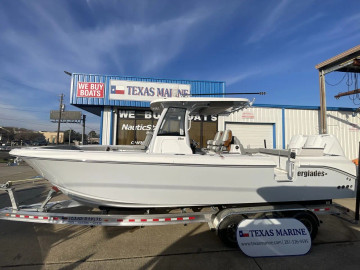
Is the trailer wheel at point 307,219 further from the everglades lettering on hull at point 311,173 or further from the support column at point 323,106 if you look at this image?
the support column at point 323,106

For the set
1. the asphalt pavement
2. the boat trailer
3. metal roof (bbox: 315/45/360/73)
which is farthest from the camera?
metal roof (bbox: 315/45/360/73)

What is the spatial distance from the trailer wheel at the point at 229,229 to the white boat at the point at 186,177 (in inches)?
10.9

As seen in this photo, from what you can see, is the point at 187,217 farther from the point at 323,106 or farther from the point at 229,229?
the point at 323,106

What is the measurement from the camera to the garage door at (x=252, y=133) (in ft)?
31.8

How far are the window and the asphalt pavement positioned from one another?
1.73 metres

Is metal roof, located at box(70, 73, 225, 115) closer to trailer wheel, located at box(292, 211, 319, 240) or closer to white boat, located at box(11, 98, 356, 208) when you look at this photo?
white boat, located at box(11, 98, 356, 208)

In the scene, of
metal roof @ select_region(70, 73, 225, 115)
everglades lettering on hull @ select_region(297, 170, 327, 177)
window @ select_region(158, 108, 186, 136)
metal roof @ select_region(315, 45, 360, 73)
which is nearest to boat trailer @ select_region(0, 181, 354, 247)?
everglades lettering on hull @ select_region(297, 170, 327, 177)

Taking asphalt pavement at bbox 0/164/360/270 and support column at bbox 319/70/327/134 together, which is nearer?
asphalt pavement at bbox 0/164/360/270

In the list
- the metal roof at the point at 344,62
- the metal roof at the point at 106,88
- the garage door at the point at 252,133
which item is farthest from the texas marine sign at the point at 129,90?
the metal roof at the point at 344,62

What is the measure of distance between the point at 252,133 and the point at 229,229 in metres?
7.49

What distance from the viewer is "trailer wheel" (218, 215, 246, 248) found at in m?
2.91

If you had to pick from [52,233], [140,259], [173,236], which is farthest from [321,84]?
[52,233]

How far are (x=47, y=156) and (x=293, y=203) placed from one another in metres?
3.70

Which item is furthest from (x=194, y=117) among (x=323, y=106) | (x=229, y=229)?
(x=229, y=229)
